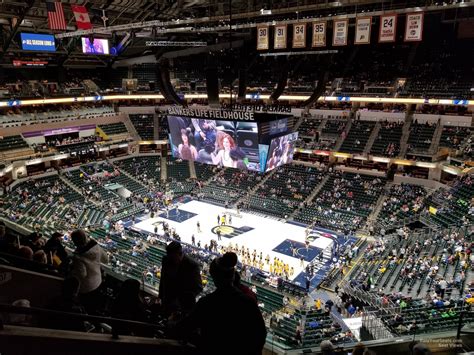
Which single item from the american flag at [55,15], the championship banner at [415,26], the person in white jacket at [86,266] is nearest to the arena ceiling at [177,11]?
the championship banner at [415,26]

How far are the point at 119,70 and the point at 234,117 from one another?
109 ft

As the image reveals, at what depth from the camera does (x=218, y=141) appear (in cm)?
1877

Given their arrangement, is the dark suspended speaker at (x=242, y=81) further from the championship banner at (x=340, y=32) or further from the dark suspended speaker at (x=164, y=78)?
the championship banner at (x=340, y=32)

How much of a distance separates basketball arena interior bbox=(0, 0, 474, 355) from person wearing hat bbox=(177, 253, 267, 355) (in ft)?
0.05

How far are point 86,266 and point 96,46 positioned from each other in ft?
95.8

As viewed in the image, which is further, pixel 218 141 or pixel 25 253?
pixel 218 141

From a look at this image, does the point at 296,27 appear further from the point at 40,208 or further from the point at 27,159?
the point at 27,159

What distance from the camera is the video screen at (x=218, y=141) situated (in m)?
17.7

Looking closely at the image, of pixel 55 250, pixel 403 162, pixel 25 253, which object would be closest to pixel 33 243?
pixel 55 250

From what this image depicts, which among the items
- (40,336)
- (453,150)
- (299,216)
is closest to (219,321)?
(40,336)

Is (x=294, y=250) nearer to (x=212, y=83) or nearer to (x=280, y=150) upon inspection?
(x=280, y=150)

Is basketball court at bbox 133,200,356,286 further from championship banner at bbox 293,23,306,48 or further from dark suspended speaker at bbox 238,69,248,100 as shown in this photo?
championship banner at bbox 293,23,306,48

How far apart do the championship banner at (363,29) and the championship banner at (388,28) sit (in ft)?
1.73

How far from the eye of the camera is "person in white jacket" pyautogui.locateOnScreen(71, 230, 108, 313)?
4.23 meters
